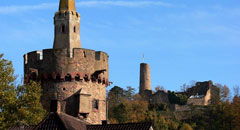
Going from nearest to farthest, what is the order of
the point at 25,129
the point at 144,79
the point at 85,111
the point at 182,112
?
the point at 25,129, the point at 85,111, the point at 182,112, the point at 144,79

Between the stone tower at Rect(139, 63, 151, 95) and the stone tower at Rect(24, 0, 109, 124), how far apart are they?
269 feet

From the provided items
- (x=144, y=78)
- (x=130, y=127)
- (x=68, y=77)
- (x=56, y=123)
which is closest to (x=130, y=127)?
A: (x=130, y=127)

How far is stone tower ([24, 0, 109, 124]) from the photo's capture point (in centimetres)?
4169

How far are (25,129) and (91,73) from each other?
963cm

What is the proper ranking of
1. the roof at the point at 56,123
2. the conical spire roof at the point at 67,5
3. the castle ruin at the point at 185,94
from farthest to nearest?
the castle ruin at the point at 185,94 < the conical spire roof at the point at 67,5 < the roof at the point at 56,123

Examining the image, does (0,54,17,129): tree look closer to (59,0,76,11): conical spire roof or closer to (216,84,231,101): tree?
(59,0,76,11): conical spire roof

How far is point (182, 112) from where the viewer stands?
4294 inches

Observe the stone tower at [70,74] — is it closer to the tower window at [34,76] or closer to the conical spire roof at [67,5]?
the tower window at [34,76]

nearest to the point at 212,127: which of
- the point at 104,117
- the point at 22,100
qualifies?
the point at 104,117

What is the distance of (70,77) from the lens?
41.9m

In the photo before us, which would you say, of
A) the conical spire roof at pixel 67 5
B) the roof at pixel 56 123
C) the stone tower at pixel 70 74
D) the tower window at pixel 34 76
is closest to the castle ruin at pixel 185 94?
the conical spire roof at pixel 67 5

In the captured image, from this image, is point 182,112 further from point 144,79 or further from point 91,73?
point 91,73

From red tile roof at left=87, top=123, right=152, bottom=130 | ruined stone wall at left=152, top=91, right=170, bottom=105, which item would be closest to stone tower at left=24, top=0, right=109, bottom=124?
red tile roof at left=87, top=123, right=152, bottom=130

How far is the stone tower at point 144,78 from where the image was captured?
4948 inches
